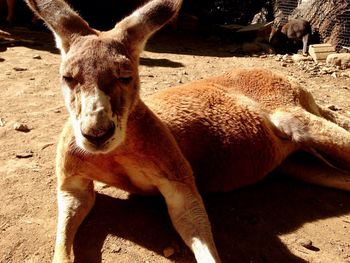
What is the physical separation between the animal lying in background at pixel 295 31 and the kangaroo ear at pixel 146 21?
6.95 meters

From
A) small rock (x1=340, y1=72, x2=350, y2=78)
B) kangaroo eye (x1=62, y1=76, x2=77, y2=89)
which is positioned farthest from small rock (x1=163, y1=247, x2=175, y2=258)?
small rock (x1=340, y1=72, x2=350, y2=78)

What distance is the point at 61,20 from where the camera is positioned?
3057mm

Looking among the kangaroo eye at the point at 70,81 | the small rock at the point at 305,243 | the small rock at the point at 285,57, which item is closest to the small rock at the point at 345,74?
the small rock at the point at 285,57

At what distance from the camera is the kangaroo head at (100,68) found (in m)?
2.66

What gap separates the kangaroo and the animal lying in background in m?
5.70

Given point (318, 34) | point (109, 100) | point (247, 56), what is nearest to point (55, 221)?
point (109, 100)

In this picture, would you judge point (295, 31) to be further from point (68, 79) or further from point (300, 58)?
point (68, 79)

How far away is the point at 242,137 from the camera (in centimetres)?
399

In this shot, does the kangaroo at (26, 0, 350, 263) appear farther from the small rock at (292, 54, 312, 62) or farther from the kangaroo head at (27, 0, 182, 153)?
the small rock at (292, 54, 312, 62)

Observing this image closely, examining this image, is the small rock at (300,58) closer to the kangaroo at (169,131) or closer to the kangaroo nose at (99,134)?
the kangaroo at (169,131)

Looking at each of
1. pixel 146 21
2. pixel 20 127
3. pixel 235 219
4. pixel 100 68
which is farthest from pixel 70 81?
pixel 20 127

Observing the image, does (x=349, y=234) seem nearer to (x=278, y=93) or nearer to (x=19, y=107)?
(x=278, y=93)

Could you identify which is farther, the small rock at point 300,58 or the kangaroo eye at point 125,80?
the small rock at point 300,58

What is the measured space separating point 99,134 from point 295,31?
27.4 ft
